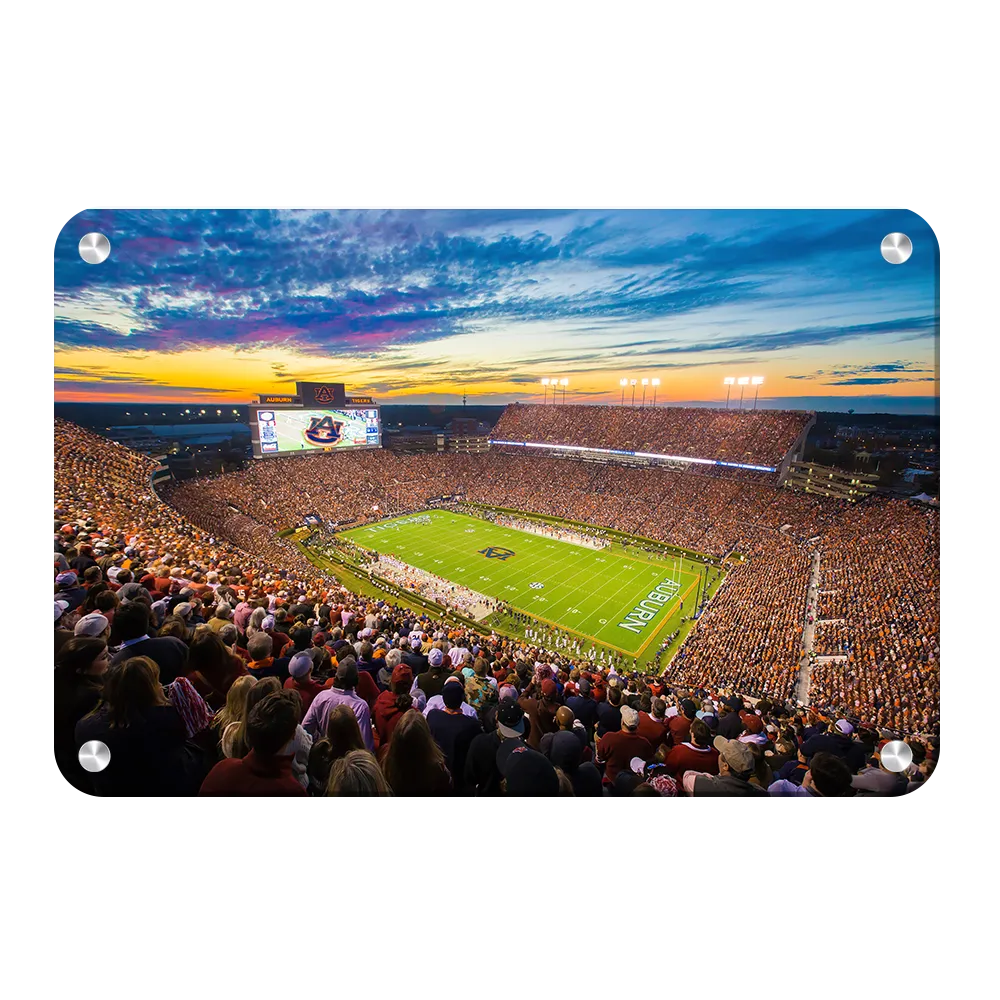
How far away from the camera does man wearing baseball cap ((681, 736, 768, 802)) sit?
1.82m

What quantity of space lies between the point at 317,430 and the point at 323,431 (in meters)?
0.20

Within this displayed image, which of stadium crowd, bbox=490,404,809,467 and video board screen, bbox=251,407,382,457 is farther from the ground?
stadium crowd, bbox=490,404,809,467

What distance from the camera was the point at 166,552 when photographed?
662cm

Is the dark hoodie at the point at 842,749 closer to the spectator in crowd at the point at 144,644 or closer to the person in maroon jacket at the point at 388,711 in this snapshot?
the person in maroon jacket at the point at 388,711

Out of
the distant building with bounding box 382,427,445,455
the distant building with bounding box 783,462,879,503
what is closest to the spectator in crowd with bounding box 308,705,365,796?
the distant building with bounding box 783,462,879,503

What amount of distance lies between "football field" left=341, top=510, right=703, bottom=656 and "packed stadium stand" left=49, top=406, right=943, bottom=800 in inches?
65.7

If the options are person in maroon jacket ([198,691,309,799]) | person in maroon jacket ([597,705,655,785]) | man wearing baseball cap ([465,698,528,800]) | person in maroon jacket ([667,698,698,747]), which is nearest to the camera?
person in maroon jacket ([198,691,309,799])

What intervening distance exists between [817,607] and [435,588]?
1153 centimetres

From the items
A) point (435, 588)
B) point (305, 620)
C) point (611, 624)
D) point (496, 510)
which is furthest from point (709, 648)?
point (496, 510)

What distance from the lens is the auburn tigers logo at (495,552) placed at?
65.8 ft

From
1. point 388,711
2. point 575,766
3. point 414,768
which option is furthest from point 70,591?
point 575,766

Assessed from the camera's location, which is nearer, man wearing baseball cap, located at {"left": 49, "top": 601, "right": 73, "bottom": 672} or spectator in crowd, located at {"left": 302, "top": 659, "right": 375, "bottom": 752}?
man wearing baseball cap, located at {"left": 49, "top": 601, "right": 73, "bottom": 672}

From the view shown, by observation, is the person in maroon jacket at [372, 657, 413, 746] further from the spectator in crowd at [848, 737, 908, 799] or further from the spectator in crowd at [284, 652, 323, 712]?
the spectator in crowd at [848, 737, 908, 799]

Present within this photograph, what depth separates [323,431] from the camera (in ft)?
40.3
